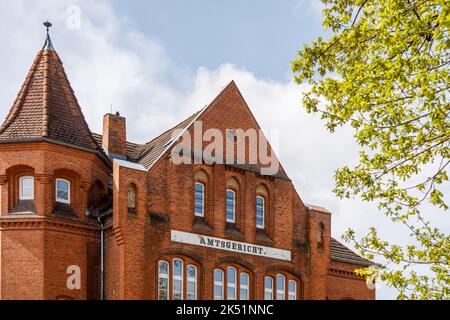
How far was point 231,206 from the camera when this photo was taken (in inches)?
1238

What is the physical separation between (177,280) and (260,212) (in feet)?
16.2

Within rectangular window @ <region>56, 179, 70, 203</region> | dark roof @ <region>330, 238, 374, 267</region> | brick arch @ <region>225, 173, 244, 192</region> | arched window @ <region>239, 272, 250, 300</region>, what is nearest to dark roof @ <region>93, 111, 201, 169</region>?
brick arch @ <region>225, 173, 244, 192</region>

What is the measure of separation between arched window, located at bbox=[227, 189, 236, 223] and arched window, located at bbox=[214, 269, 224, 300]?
2095 mm

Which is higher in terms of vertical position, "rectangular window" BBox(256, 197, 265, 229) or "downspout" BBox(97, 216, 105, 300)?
Result: "rectangular window" BBox(256, 197, 265, 229)

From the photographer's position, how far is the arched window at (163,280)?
93.0 ft

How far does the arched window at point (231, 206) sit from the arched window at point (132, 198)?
419 cm

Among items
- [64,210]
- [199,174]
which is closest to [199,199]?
[199,174]

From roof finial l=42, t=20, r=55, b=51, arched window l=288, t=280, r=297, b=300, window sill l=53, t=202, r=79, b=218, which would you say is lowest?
arched window l=288, t=280, r=297, b=300

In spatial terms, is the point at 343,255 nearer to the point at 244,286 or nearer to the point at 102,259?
the point at 244,286

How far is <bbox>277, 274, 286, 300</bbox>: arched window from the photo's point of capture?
3158 cm

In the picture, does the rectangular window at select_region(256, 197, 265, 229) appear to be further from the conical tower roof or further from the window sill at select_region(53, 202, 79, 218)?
the window sill at select_region(53, 202, 79, 218)

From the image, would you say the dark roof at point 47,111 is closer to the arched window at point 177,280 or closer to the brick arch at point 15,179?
the brick arch at point 15,179
